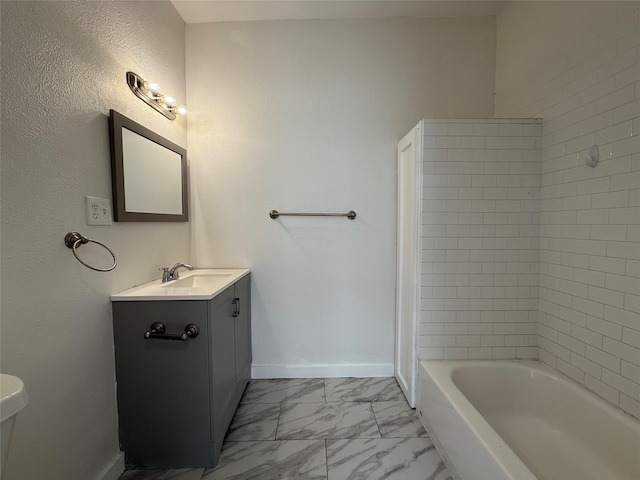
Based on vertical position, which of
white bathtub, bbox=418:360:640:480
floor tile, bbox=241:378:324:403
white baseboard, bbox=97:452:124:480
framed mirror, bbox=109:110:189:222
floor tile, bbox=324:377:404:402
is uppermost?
framed mirror, bbox=109:110:189:222

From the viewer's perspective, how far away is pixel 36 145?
908 millimetres

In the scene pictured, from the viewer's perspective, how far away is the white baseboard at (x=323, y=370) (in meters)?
2.01

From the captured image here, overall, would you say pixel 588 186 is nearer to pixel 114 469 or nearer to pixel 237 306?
pixel 237 306

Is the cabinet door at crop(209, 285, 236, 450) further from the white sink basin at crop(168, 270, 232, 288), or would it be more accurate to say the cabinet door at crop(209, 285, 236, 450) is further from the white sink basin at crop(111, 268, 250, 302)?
the white sink basin at crop(168, 270, 232, 288)

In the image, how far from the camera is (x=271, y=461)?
131 cm

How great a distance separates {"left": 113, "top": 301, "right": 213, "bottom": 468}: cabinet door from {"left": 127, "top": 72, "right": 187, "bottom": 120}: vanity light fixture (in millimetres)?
1050

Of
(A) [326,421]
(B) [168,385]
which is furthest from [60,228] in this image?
(A) [326,421]

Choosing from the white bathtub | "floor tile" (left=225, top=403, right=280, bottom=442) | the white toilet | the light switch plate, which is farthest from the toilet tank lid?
the white bathtub

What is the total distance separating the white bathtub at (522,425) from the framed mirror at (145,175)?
1719mm

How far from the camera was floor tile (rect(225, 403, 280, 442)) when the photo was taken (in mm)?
1462

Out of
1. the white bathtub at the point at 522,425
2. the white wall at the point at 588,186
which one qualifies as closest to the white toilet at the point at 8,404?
the white bathtub at the point at 522,425

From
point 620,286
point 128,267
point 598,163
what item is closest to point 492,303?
point 620,286

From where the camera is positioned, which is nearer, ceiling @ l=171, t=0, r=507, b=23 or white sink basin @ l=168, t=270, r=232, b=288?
white sink basin @ l=168, t=270, r=232, b=288

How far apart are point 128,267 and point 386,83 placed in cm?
194
